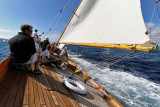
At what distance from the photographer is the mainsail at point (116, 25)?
2.86m

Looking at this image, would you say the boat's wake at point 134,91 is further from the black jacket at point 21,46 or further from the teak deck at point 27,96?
the black jacket at point 21,46

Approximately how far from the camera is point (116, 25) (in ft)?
12.0

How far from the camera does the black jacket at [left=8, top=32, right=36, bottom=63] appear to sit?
2773 millimetres

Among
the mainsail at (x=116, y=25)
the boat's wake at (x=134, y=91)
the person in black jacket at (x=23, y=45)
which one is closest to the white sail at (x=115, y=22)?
the mainsail at (x=116, y=25)

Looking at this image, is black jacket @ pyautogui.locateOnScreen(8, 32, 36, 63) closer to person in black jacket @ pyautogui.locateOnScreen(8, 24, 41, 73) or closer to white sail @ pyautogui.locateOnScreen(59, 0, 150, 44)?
person in black jacket @ pyautogui.locateOnScreen(8, 24, 41, 73)

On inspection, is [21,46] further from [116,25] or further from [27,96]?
[116,25]

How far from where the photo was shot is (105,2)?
465 centimetres

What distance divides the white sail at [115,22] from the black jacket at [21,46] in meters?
2.68

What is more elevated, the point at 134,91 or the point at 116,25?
the point at 116,25

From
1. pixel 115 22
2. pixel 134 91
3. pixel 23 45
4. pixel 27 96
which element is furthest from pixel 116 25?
pixel 134 91

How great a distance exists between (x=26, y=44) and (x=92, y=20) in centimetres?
386

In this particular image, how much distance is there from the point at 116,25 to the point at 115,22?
0.18 meters

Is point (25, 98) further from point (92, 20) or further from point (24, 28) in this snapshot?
point (92, 20)

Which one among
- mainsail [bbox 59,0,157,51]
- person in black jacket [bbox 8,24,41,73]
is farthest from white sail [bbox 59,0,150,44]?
person in black jacket [bbox 8,24,41,73]
